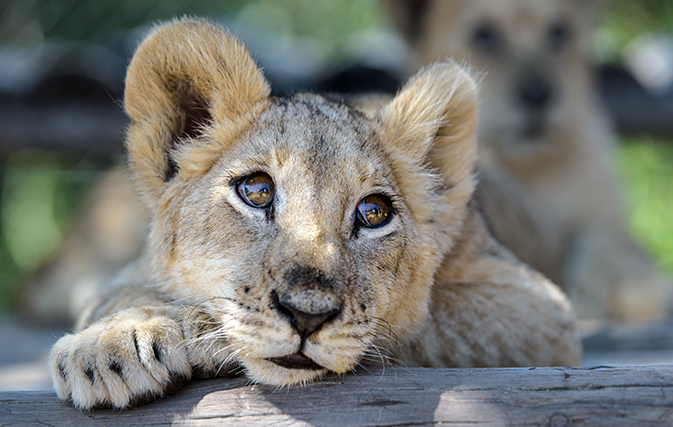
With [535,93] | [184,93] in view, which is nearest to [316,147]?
[184,93]

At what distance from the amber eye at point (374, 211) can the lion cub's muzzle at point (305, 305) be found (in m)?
0.39

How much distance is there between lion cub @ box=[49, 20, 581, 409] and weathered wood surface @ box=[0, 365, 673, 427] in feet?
0.17

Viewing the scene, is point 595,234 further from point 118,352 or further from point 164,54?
point 118,352

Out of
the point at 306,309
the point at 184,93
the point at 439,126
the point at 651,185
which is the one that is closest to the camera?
the point at 306,309

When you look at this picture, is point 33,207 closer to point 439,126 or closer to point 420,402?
point 439,126

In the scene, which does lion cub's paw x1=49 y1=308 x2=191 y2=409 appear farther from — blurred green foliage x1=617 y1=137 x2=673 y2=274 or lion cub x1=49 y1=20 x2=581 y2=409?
blurred green foliage x1=617 y1=137 x2=673 y2=274

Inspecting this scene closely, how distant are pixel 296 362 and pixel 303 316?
15 cm

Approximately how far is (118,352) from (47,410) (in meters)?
0.24

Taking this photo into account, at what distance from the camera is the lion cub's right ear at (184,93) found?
87.3 inches

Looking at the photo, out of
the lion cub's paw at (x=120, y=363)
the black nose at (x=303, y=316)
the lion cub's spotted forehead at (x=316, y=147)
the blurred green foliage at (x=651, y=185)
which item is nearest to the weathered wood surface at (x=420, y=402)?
the lion cub's paw at (x=120, y=363)

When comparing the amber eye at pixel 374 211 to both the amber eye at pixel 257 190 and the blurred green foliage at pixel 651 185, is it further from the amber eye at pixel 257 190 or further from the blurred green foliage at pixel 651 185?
the blurred green foliage at pixel 651 185

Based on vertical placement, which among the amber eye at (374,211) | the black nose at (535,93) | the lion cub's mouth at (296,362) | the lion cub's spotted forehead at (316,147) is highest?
the black nose at (535,93)

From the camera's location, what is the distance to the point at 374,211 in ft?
6.88

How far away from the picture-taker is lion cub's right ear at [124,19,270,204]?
222 cm
